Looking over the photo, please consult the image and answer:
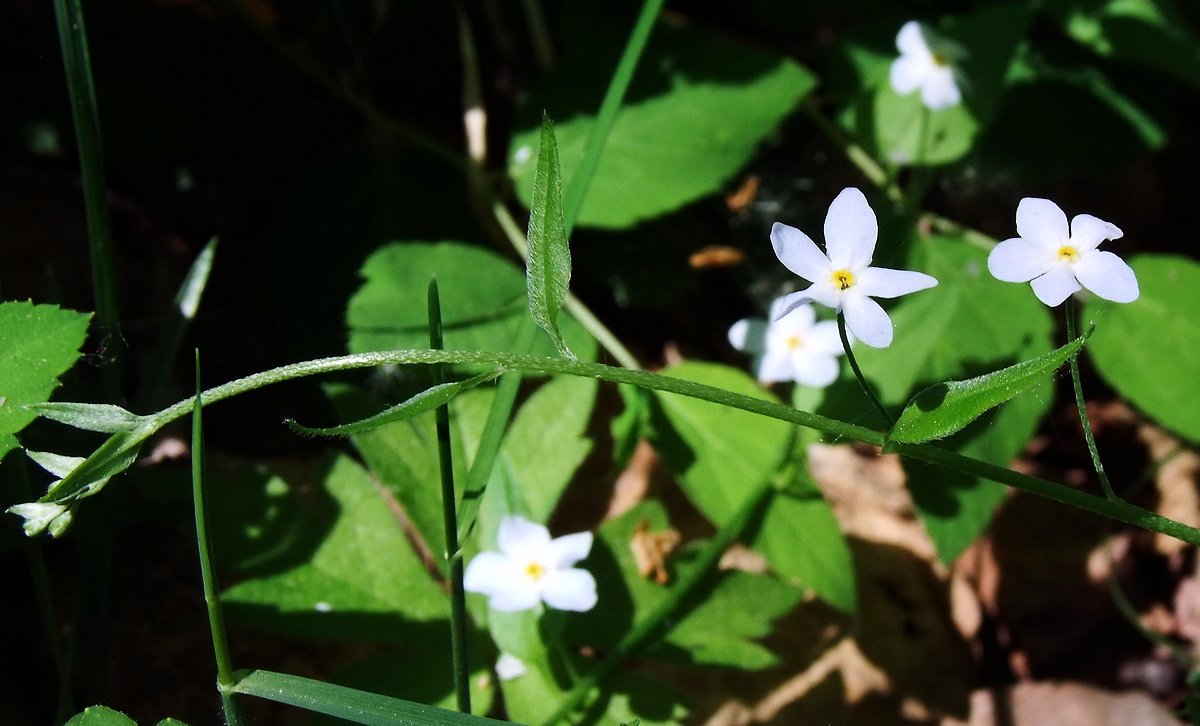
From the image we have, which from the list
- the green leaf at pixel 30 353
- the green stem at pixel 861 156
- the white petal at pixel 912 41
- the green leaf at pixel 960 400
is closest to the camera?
the green leaf at pixel 960 400

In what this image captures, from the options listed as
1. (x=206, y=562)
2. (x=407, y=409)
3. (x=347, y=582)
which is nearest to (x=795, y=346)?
(x=347, y=582)

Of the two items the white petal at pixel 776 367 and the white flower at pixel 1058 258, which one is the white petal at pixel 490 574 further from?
the white flower at pixel 1058 258

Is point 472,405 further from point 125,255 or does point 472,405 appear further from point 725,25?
point 725,25

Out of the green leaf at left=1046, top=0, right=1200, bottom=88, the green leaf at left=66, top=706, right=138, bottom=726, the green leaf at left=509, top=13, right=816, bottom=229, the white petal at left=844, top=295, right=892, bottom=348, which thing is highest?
the green leaf at left=1046, top=0, right=1200, bottom=88

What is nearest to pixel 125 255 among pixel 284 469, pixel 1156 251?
pixel 284 469

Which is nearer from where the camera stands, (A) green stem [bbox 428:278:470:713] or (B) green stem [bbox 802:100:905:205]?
(A) green stem [bbox 428:278:470:713]

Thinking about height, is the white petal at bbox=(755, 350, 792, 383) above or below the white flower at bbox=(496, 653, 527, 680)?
above

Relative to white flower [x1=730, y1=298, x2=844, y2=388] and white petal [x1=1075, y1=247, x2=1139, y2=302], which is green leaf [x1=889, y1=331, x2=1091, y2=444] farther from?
white flower [x1=730, y1=298, x2=844, y2=388]

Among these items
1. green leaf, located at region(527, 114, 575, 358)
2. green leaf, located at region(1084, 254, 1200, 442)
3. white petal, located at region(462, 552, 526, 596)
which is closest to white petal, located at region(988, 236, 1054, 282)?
green leaf, located at region(527, 114, 575, 358)

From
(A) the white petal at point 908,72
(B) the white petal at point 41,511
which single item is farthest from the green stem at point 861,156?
(B) the white petal at point 41,511

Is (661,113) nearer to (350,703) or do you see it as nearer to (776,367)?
(776,367)
